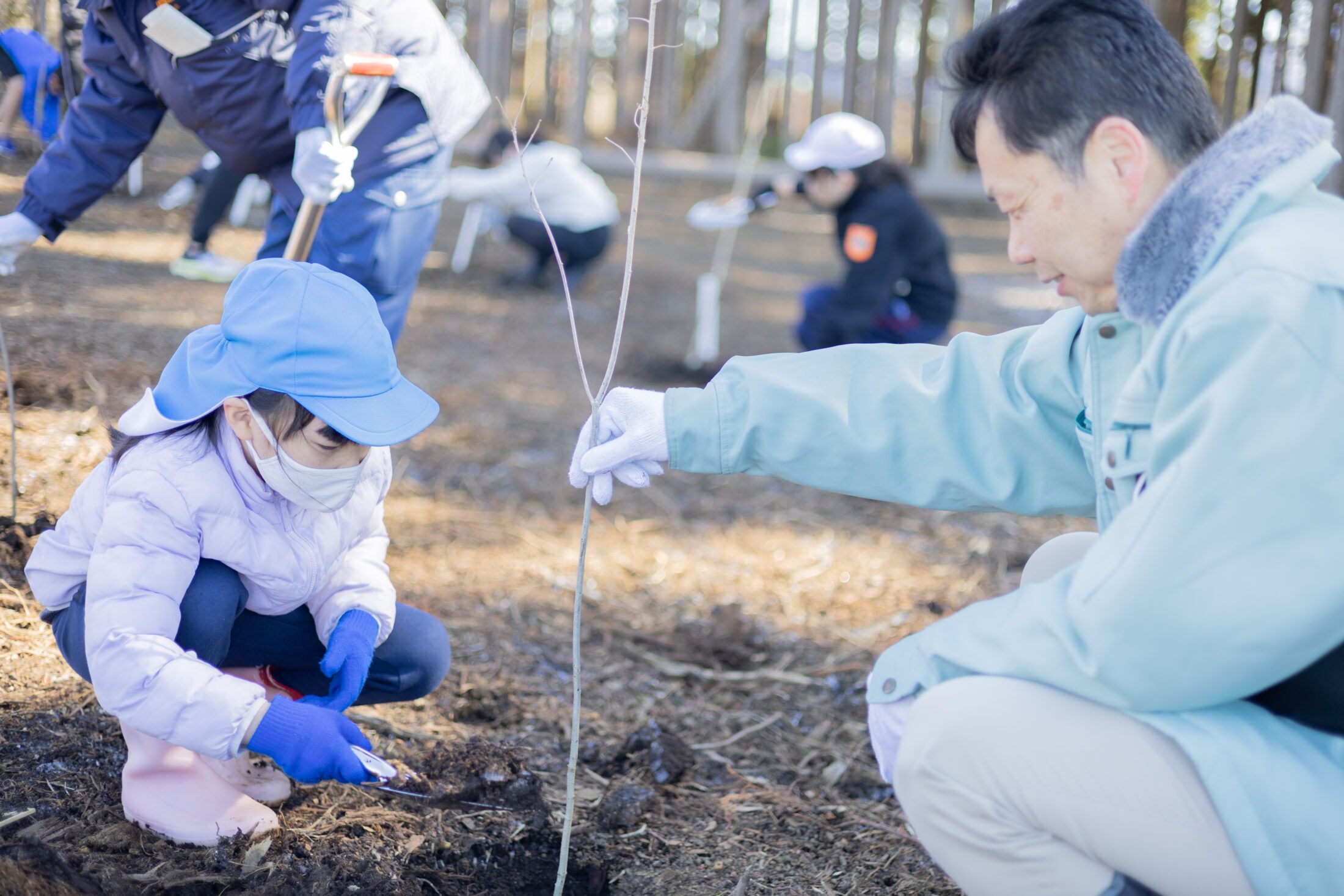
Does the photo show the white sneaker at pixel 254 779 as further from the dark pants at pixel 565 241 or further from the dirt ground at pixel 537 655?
the dark pants at pixel 565 241

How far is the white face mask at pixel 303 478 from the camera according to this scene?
168cm

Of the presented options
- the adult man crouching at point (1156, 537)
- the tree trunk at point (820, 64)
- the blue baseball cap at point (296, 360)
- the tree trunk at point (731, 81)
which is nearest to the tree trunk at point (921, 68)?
the tree trunk at point (820, 64)

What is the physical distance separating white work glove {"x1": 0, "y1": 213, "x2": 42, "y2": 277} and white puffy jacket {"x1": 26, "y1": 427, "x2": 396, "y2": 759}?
3.65 feet

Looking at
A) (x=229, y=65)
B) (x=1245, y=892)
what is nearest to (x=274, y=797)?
(x=1245, y=892)

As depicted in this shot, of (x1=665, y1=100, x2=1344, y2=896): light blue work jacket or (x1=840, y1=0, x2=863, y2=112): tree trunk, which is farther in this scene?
(x1=840, y1=0, x2=863, y2=112): tree trunk

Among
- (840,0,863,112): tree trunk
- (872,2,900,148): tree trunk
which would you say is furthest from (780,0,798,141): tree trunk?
(872,2,900,148): tree trunk

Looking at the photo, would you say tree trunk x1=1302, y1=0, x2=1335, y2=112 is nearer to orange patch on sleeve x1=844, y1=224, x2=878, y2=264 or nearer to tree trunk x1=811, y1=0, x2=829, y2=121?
orange patch on sleeve x1=844, y1=224, x2=878, y2=264

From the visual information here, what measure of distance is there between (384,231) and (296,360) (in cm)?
118

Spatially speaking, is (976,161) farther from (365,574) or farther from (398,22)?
(398,22)

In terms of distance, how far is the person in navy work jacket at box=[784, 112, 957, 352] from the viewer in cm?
477

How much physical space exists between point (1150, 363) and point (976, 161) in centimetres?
41

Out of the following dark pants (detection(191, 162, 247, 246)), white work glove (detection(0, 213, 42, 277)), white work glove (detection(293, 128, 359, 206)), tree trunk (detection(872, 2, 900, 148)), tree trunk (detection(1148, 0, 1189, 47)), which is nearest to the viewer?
A: white work glove (detection(293, 128, 359, 206))

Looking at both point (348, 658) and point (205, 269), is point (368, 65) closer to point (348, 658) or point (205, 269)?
point (348, 658)

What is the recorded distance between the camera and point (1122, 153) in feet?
4.48
